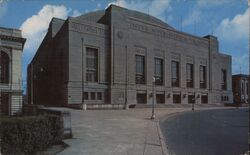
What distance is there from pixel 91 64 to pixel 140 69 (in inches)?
484

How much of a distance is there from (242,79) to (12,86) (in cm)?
8151

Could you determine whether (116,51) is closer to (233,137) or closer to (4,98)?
(4,98)

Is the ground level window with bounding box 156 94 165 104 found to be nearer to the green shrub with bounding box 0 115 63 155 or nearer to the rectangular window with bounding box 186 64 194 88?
the rectangular window with bounding box 186 64 194 88

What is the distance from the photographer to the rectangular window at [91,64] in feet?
181

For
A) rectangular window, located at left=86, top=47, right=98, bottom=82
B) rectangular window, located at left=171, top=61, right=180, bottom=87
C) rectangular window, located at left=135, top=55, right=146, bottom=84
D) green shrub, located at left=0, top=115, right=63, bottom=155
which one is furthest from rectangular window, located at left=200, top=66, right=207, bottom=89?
green shrub, located at left=0, top=115, right=63, bottom=155

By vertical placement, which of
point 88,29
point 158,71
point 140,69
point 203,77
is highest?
point 88,29

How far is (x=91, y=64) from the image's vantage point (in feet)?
184

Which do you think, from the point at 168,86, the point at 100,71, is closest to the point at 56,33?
the point at 100,71

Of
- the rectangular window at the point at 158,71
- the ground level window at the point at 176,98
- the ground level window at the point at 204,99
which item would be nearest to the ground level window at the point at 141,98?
the rectangular window at the point at 158,71

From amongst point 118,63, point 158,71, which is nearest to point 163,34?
point 158,71

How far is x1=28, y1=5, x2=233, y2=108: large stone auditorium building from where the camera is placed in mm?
53438

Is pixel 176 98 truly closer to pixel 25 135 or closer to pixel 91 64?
pixel 91 64

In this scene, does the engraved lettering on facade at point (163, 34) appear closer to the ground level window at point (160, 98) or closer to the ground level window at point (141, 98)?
the ground level window at point (160, 98)

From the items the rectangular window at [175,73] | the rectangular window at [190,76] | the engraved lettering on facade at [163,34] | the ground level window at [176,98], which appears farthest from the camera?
the rectangular window at [190,76]
